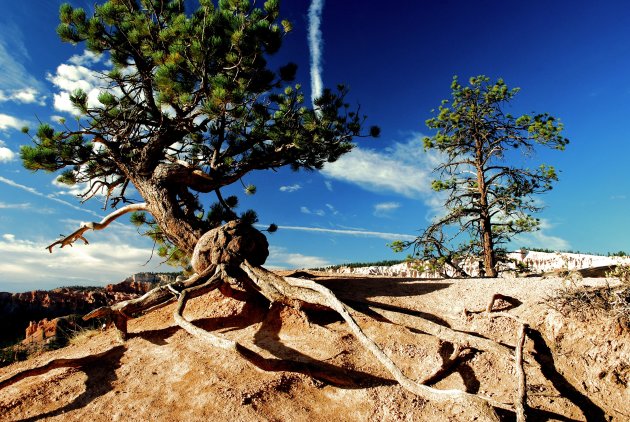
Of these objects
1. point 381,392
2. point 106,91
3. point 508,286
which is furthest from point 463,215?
point 106,91

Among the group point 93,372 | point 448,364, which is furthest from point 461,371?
point 93,372

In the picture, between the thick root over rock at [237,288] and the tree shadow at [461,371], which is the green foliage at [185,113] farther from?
the tree shadow at [461,371]

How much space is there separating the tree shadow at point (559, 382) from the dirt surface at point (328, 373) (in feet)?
0.05

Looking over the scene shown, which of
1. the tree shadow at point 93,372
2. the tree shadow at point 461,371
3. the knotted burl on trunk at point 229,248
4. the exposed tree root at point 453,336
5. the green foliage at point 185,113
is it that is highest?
the green foliage at point 185,113

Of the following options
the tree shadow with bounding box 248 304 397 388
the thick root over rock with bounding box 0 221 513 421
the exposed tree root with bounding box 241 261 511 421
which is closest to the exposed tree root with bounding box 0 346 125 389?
the thick root over rock with bounding box 0 221 513 421

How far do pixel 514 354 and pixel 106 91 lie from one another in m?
9.49

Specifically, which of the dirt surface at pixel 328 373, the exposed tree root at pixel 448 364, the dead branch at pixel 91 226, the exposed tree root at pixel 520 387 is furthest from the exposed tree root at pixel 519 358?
the dead branch at pixel 91 226

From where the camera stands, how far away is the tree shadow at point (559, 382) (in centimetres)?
425

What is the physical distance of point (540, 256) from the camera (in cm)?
2505

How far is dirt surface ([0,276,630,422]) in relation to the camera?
165 inches

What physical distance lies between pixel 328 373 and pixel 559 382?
9.52ft

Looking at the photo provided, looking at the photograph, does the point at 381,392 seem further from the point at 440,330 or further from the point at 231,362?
the point at 231,362

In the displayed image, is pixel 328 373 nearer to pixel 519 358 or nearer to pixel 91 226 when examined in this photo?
pixel 519 358

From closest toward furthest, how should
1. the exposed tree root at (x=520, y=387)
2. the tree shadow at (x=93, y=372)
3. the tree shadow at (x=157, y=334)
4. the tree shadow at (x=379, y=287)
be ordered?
the exposed tree root at (x=520, y=387) < the tree shadow at (x=93, y=372) < the tree shadow at (x=157, y=334) < the tree shadow at (x=379, y=287)
